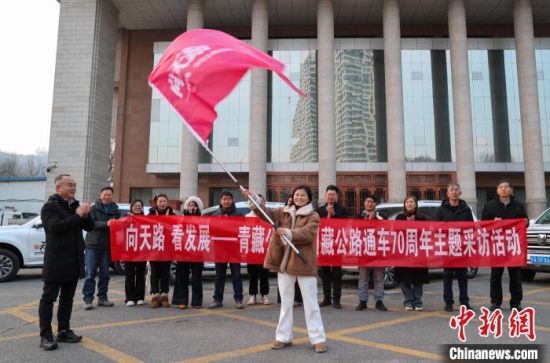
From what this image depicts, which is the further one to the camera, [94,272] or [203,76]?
[94,272]

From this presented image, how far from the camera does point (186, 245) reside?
7.32 m

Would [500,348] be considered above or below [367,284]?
below

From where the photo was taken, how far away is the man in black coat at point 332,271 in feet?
23.5

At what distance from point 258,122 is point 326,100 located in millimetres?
4193

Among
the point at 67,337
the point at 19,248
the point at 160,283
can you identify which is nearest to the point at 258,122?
the point at 19,248

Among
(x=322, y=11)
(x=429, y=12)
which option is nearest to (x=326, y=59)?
(x=322, y=11)

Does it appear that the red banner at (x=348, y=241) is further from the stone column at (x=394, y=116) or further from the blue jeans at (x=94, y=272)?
the stone column at (x=394, y=116)

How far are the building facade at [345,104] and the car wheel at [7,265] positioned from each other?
13846mm

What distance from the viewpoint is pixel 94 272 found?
7.04 meters

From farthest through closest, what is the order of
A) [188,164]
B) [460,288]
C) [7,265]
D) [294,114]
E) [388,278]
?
1. [294,114]
2. [188,164]
3. [7,265]
4. [388,278]
5. [460,288]

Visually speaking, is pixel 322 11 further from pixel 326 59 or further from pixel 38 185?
pixel 38 185

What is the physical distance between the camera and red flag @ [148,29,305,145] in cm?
489

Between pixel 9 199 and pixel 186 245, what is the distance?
123ft

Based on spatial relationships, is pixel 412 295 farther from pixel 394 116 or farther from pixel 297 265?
pixel 394 116
